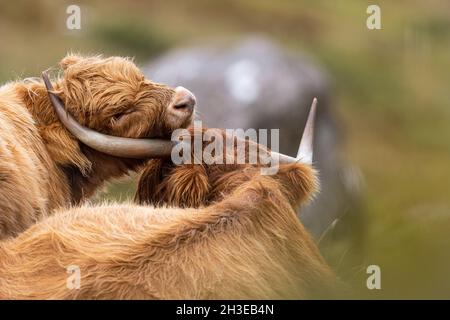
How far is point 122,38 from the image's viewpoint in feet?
84.9

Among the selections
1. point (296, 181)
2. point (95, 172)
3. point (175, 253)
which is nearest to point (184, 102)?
point (95, 172)

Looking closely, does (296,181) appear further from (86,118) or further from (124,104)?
(86,118)

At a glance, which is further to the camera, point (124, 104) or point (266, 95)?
point (266, 95)

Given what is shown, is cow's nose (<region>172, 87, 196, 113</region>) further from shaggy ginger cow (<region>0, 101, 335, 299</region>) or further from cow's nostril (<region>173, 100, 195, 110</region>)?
shaggy ginger cow (<region>0, 101, 335, 299</region>)

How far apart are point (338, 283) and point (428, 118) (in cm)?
965

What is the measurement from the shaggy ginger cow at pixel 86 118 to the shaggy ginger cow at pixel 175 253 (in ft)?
2.30

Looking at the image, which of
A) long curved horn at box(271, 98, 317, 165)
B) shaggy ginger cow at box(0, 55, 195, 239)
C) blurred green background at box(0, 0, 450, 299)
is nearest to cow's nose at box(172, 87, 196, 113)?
shaggy ginger cow at box(0, 55, 195, 239)

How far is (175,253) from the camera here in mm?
4324

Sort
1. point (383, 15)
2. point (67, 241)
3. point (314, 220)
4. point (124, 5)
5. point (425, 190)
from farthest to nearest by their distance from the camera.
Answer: point (124, 5)
point (383, 15)
point (314, 220)
point (67, 241)
point (425, 190)

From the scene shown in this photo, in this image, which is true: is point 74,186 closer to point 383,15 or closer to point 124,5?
point 383,15

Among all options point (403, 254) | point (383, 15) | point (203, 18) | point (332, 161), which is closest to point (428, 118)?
point (332, 161)

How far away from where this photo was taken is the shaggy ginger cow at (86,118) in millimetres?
5680

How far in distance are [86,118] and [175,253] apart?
165 cm

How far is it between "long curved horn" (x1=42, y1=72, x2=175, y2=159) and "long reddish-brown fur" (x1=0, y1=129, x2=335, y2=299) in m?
0.63
